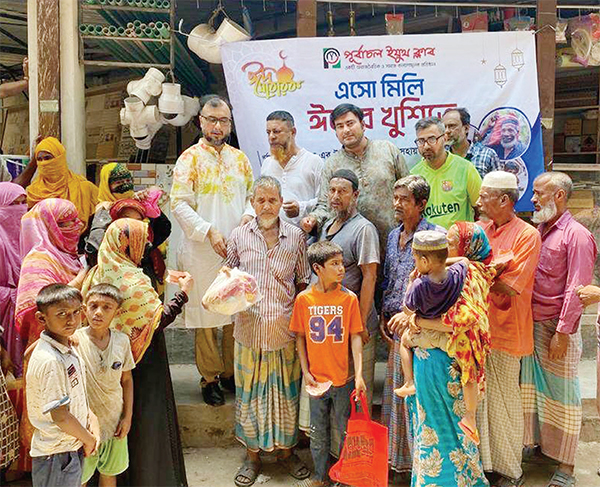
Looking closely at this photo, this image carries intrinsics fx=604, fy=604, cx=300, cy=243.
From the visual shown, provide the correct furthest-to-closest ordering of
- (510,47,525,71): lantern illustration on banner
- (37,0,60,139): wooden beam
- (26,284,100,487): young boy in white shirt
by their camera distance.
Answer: (510,47,525,71): lantern illustration on banner, (37,0,60,139): wooden beam, (26,284,100,487): young boy in white shirt

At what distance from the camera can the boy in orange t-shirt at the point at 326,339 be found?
137 inches

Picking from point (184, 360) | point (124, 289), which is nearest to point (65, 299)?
point (124, 289)

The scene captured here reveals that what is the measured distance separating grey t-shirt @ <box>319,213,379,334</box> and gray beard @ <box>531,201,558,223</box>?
3.28 ft

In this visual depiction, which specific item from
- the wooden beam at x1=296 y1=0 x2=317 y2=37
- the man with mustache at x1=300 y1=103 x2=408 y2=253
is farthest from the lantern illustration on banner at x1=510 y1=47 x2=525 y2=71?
the man with mustache at x1=300 y1=103 x2=408 y2=253

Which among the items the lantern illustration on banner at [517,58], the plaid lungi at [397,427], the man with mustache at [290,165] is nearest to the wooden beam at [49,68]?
the man with mustache at [290,165]

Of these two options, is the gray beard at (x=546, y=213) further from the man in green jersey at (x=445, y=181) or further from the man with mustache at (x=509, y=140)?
the man with mustache at (x=509, y=140)

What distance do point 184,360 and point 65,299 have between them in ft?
8.51

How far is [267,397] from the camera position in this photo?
3.72m

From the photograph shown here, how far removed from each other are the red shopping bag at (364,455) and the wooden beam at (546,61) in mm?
3216

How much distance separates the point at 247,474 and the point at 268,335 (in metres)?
0.91

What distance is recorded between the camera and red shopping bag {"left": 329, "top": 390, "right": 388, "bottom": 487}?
3.29 m

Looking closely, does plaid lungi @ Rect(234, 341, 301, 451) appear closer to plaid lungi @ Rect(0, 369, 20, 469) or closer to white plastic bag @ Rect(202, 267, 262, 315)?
white plastic bag @ Rect(202, 267, 262, 315)

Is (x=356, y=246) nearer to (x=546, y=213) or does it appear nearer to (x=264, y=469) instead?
(x=546, y=213)

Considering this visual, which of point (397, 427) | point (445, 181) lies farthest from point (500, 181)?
point (397, 427)
